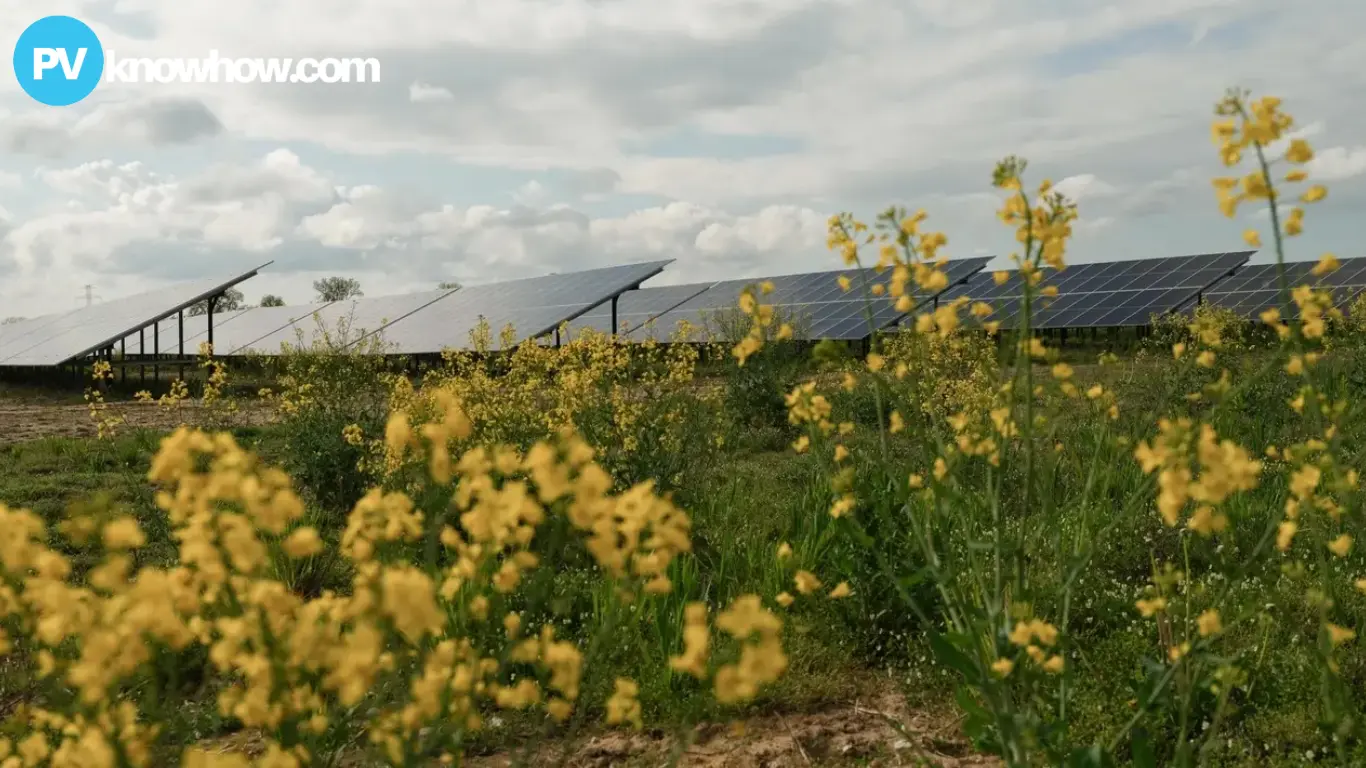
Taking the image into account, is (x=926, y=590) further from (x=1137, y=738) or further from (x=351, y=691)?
(x=351, y=691)

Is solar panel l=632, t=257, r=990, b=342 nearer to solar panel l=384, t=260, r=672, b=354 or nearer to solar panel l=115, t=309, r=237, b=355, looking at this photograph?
solar panel l=384, t=260, r=672, b=354

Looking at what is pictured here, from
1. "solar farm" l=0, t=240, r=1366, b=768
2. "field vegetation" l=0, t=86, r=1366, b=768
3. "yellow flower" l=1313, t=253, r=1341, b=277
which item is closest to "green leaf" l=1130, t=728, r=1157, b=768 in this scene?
"field vegetation" l=0, t=86, r=1366, b=768

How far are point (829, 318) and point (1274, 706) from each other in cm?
1869

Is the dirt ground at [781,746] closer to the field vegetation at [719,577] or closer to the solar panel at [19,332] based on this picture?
the field vegetation at [719,577]

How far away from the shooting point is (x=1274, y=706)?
3.64 m

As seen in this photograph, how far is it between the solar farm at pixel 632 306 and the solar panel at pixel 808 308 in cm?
5

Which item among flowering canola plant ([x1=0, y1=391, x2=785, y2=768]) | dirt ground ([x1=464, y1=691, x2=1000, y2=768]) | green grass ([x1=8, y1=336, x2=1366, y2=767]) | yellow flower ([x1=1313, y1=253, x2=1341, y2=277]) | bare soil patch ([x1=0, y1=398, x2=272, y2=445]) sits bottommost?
dirt ground ([x1=464, y1=691, x2=1000, y2=768])

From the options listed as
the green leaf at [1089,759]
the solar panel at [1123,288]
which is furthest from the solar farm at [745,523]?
the solar panel at [1123,288]

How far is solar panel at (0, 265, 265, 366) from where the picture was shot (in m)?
21.6

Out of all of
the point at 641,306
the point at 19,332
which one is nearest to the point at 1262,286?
the point at 641,306

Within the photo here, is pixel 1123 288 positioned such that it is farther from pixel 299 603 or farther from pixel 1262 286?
pixel 299 603

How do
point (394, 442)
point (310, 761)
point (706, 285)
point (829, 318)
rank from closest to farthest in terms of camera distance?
point (394, 442) < point (310, 761) < point (829, 318) < point (706, 285)

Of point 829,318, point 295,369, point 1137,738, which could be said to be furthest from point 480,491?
point 829,318

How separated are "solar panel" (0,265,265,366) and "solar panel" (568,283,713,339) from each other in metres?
7.69
